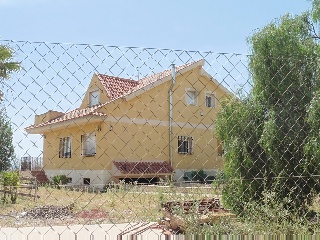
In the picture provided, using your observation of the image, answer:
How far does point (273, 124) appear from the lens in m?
5.25

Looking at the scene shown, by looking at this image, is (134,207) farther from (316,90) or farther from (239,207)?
(316,90)

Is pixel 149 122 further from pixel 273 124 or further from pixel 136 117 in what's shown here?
pixel 273 124

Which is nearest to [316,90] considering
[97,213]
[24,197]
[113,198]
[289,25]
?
[289,25]

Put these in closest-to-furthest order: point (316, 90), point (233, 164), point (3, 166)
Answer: point (3, 166) < point (316, 90) < point (233, 164)

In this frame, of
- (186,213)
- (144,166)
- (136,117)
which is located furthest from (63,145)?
(144,166)

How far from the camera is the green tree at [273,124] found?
4762mm

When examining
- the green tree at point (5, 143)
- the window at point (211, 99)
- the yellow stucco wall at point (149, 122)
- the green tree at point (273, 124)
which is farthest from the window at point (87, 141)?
the green tree at point (5, 143)

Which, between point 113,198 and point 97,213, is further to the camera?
point 113,198

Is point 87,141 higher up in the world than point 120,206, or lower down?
higher up

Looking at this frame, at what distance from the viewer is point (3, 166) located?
9.27 feet

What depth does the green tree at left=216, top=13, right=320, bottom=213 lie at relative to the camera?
4762mm

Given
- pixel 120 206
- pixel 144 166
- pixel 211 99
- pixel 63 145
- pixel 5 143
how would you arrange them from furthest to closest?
1. pixel 144 166
2. pixel 211 99
3. pixel 120 206
4. pixel 63 145
5. pixel 5 143

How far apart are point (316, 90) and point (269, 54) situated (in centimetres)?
149

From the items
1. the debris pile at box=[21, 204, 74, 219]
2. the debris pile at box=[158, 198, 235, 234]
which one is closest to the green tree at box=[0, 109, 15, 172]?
the debris pile at box=[158, 198, 235, 234]
